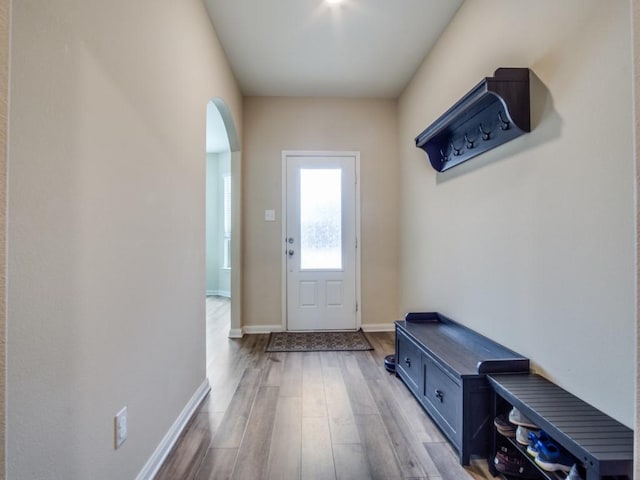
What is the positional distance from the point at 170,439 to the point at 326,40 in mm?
3062

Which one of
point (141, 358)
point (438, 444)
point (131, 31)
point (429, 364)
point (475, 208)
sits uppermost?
point (131, 31)

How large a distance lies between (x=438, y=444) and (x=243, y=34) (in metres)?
3.21

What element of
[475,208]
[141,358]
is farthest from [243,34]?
[141,358]

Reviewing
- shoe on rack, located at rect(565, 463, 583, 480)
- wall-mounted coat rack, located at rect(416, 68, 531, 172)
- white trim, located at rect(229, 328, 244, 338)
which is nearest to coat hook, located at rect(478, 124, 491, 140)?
wall-mounted coat rack, located at rect(416, 68, 531, 172)

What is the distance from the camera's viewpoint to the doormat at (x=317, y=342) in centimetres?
317

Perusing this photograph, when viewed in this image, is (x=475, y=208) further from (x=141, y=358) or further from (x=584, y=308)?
(x=141, y=358)

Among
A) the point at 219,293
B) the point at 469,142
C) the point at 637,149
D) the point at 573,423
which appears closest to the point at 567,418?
the point at 573,423

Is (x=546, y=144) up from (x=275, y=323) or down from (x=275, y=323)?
up

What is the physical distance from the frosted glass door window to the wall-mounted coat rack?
1.41 m

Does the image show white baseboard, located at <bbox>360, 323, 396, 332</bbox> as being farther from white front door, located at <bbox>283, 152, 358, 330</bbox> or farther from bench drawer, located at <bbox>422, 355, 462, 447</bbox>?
bench drawer, located at <bbox>422, 355, 462, 447</bbox>

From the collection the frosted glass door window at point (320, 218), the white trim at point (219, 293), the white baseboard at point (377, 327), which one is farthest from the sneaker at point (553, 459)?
the white trim at point (219, 293)

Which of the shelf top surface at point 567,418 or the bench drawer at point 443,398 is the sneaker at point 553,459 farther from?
the bench drawer at point 443,398

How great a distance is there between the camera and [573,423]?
3.71 ft

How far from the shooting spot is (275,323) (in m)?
3.76
